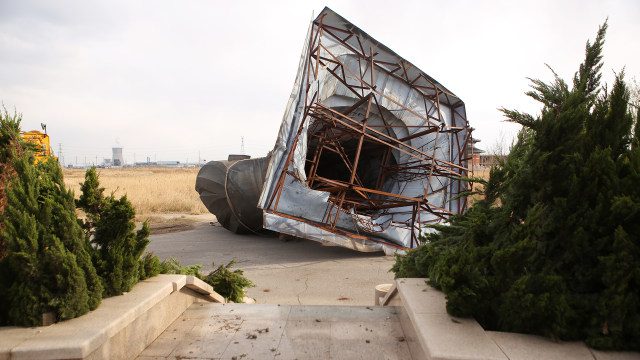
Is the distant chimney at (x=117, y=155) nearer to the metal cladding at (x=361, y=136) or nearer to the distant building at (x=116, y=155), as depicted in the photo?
the distant building at (x=116, y=155)

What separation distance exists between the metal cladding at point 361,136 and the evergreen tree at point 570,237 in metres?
6.56

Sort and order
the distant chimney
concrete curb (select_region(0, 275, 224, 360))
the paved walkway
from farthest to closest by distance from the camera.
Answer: the distant chimney < the paved walkway < concrete curb (select_region(0, 275, 224, 360))

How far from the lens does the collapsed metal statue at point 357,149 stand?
9.41m

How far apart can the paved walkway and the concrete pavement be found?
267 cm

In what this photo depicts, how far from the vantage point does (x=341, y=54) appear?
10.9 metres

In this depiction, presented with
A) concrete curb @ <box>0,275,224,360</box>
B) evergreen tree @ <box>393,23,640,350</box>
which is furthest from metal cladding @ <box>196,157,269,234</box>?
evergreen tree @ <box>393,23,640,350</box>

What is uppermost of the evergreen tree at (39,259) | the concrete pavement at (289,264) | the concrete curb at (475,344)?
the evergreen tree at (39,259)

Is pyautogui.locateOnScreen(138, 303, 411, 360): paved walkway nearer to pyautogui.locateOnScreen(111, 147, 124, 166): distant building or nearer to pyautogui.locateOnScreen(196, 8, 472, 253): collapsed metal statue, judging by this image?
pyautogui.locateOnScreen(196, 8, 472, 253): collapsed metal statue

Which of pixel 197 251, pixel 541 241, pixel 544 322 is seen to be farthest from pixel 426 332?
pixel 197 251

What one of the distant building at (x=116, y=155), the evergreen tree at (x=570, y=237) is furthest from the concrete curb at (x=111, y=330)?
the distant building at (x=116, y=155)

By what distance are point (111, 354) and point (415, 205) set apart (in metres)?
9.15

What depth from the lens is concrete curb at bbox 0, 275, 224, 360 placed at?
2291mm

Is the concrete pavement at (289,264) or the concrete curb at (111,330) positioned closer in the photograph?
the concrete curb at (111,330)

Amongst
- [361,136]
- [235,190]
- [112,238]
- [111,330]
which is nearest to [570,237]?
[111,330]
